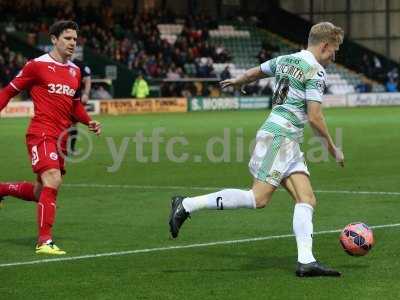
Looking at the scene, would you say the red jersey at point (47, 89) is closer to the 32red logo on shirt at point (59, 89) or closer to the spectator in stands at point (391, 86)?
the 32red logo on shirt at point (59, 89)

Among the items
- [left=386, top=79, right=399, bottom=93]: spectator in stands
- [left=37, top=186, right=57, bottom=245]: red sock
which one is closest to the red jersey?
[left=37, top=186, right=57, bottom=245]: red sock

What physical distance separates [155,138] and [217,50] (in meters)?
27.5

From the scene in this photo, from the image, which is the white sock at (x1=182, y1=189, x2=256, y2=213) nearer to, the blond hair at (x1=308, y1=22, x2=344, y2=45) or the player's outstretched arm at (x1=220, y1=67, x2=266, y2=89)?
the player's outstretched arm at (x1=220, y1=67, x2=266, y2=89)

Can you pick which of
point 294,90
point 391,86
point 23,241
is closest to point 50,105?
point 23,241

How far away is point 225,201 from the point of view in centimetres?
902

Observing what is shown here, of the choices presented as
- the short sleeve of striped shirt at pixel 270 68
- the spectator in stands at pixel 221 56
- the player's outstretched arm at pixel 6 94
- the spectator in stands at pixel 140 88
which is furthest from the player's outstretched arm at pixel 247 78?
the spectator in stands at pixel 221 56

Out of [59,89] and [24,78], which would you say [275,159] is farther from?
[24,78]

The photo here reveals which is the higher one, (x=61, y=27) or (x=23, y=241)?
(x=61, y=27)

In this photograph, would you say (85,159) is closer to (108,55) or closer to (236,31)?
(108,55)

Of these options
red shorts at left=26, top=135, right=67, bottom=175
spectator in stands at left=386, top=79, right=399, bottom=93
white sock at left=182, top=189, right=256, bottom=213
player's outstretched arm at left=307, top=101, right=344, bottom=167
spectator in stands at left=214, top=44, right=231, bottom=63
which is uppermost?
player's outstretched arm at left=307, top=101, right=344, bottom=167

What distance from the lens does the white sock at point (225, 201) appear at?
8.85 m

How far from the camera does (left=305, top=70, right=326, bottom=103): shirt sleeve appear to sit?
339 inches

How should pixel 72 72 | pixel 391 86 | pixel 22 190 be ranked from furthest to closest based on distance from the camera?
pixel 391 86, pixel 22 190, pixel 72 72

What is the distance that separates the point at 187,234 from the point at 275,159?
277cm
